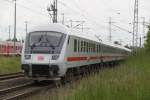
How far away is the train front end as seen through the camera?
1706 centimetres

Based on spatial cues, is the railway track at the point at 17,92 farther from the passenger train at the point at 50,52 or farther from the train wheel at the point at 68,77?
the train wheel at the point at 68,77

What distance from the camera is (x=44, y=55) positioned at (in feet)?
56.4

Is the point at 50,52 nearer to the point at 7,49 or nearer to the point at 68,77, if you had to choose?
the point at 68,77

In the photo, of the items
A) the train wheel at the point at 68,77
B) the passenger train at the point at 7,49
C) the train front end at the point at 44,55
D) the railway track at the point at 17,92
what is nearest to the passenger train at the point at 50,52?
the train front end at the point at 44,55

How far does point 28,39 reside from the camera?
18.3 meters

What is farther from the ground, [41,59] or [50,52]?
[50,52]

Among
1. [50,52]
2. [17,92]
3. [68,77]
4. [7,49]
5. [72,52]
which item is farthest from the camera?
[7,49]

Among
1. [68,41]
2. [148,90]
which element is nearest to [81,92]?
[148,90]

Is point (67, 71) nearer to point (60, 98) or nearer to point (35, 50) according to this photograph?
point (35, 50)

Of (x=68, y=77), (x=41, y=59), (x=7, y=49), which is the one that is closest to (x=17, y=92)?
(x=41, y=59)

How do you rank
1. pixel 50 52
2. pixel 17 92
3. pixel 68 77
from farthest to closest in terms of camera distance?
pixel 68 77 → pixel 50 52 → pixel 17 92

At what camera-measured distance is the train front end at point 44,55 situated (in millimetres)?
17062

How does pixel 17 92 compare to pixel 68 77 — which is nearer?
pixel 17 92

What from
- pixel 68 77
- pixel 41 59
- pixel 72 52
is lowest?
pixel 68 77
